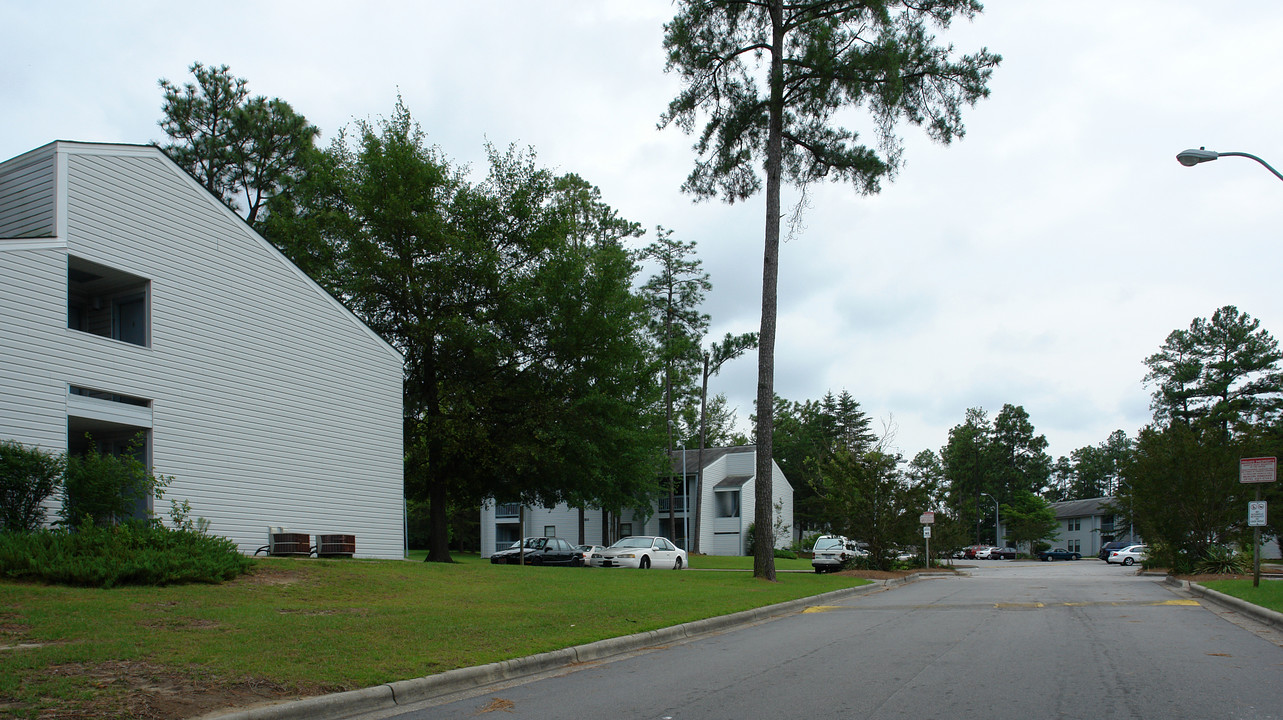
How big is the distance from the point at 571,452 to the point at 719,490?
31686 millimetres

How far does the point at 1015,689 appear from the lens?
7781 mm

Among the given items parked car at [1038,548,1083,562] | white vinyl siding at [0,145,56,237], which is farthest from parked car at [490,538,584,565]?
parked car at [1038,548,1083,562]

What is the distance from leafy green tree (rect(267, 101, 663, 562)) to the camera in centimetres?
2842

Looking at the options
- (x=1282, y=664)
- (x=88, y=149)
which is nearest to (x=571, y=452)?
(x=88, y=149)

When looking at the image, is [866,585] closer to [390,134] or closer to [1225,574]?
[1225,574]

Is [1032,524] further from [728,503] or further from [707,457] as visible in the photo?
[707,457]

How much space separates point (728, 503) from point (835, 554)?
27.6 meters

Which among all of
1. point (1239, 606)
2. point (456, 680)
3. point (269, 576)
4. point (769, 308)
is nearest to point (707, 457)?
point (769, 308)

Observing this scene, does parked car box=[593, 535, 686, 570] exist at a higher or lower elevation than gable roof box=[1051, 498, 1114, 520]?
higher

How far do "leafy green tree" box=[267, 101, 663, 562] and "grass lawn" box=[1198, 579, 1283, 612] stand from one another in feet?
54.7

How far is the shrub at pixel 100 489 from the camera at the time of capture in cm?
1575

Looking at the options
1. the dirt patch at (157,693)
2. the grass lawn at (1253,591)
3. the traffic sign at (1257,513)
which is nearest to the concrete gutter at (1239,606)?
the grass lawn at (1253,591)

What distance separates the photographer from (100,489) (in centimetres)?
1596

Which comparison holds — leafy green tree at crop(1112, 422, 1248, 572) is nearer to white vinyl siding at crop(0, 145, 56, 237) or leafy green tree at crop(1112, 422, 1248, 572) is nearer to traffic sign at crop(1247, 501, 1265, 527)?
traffic sign at crop(1247, 501, 1265, 527)
